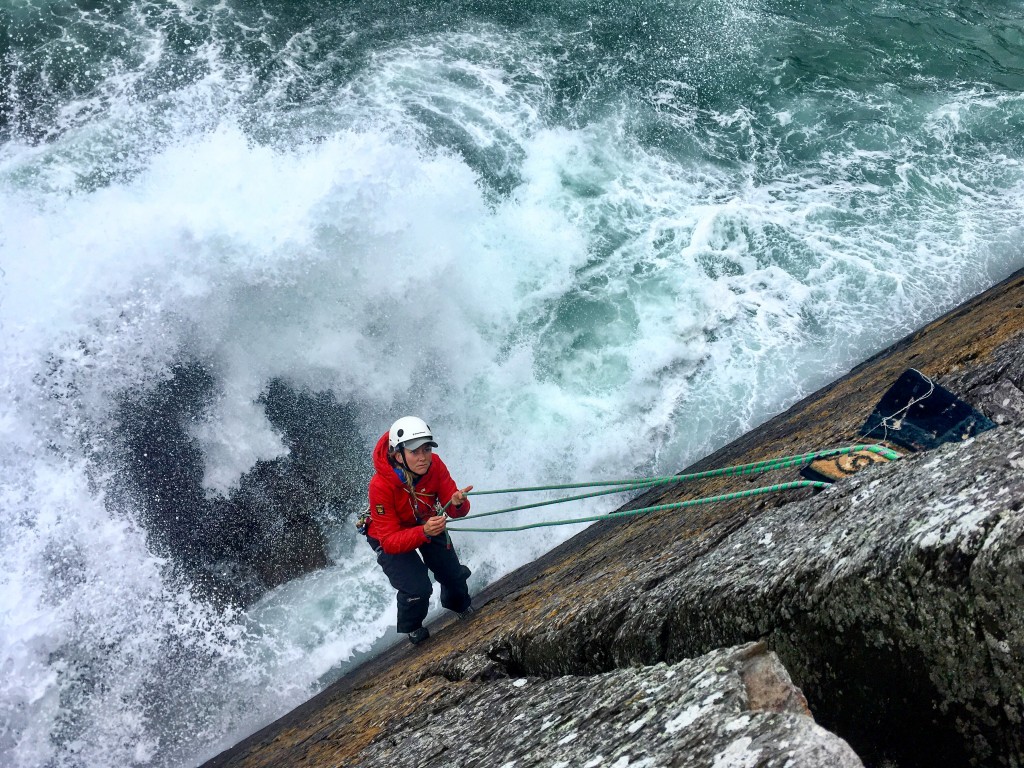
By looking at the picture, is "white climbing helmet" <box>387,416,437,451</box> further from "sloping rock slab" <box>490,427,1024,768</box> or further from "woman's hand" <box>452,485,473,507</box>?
"sloping rock slab" <box>490,427,1024,768</box>

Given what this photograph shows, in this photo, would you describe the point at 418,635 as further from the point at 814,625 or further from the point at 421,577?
the point at 814,625

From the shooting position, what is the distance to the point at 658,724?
283 cm

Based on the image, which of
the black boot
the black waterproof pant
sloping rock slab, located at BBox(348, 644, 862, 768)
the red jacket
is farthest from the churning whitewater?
sloping rock slab, located at BBox(348, 644, 862, 768)

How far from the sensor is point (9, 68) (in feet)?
50.9

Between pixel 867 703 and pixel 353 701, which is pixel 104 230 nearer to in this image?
pixel 353 701

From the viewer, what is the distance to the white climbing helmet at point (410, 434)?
620 cm

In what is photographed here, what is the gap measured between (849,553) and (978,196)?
15.2 meters

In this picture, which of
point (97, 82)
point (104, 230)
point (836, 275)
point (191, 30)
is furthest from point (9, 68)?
point (836, 275)

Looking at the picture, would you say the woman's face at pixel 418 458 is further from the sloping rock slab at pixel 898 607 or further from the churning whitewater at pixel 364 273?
the churning whitewater at pixel 364 273

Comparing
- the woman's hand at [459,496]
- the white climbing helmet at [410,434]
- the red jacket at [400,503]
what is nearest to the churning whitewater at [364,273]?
the red jacket at [400,503]

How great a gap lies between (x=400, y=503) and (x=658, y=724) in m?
4.05

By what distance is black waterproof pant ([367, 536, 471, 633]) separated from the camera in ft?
23.2

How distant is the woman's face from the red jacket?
12cm

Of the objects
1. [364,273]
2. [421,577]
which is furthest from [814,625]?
[364,273]
